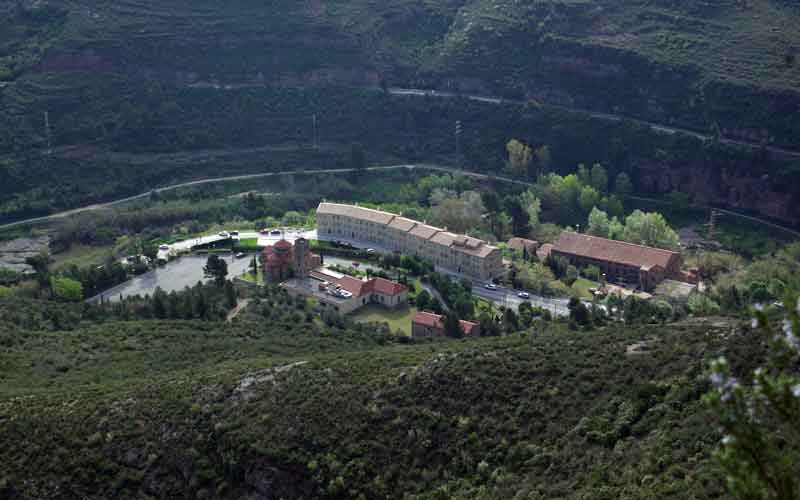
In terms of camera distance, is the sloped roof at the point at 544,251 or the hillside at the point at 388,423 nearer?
the hillside at the point at 388,423

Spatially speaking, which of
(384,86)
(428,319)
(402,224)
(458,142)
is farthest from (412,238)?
(384,86)

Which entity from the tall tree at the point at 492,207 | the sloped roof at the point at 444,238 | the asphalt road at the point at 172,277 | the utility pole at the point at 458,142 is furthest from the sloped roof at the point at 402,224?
the utility pole at the point at 458,142

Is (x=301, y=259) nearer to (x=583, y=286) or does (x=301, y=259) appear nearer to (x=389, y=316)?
(x=389, y=316)

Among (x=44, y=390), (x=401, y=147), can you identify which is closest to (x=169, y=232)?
(x=401, y=147)

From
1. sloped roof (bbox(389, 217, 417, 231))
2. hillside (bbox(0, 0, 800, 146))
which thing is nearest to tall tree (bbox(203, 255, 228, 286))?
sloped roof (bbox(389, 217, 417, 231))

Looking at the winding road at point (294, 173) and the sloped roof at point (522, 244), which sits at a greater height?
the sloped roof at point (522, 244)

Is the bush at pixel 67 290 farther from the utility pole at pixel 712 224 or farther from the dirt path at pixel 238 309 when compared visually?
the utility pole at pixel 712 224
